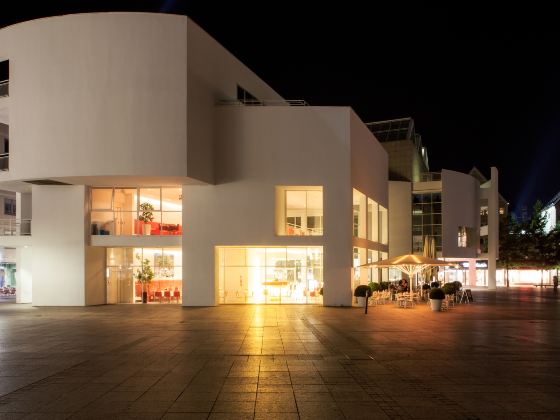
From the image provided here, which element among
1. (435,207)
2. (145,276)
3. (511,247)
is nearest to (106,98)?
(145,276)

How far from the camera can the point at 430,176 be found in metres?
68.2

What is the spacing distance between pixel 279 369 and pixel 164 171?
17.4m

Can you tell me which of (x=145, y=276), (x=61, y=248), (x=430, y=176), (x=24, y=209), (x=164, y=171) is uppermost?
(x=430, y=176)

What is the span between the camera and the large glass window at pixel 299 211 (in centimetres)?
3322

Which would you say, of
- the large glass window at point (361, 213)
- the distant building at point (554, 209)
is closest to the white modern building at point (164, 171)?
the large glass window at point (361, 213)

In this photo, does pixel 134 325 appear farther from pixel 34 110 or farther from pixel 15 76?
pixel 15 76

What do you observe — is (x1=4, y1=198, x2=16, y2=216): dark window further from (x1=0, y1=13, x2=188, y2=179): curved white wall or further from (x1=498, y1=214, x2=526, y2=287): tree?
(x1=498, y1=214, x2=526, y2=287): tree

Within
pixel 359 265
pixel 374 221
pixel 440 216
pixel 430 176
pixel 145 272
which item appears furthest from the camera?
pixel 430 176

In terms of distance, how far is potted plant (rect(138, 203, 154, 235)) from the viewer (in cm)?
3375

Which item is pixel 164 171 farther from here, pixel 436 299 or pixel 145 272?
pixel 436 299

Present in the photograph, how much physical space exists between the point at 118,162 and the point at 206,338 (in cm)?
1277

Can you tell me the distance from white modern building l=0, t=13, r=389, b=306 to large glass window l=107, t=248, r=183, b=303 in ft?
0.23

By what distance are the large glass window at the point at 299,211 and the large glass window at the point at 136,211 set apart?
5.41 metres

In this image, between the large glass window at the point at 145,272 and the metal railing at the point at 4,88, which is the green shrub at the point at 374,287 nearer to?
the large glass window at the point at 145,272
